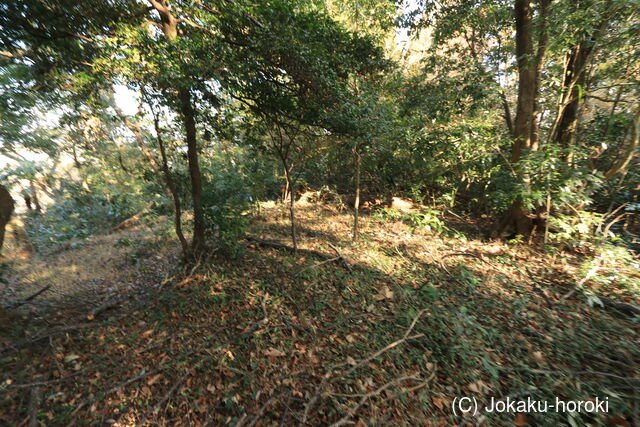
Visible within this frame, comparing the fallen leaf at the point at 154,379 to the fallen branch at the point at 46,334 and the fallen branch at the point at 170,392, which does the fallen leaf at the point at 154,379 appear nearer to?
the fallen branch at the point at 170,392

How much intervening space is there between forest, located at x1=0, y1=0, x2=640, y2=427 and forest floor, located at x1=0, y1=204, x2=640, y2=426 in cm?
3

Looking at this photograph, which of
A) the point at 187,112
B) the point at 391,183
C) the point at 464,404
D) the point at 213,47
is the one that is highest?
the point at 213,47

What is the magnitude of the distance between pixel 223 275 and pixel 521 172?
6489 mm

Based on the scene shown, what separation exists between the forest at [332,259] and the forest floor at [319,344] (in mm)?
27

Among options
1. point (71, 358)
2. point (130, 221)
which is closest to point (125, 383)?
point (71, 358)

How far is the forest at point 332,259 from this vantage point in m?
2.84

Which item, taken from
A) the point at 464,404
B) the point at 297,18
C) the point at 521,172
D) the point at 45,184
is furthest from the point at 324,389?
the point at 45,184

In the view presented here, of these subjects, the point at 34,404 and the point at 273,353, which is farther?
the point at 273,353

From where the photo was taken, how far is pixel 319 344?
3.55m

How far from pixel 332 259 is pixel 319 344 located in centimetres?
204

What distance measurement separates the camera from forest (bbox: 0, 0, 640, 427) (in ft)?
9.31

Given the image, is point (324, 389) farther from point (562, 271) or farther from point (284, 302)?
point (562, 271)

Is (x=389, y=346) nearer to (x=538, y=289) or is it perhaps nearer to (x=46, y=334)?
(x=538, y=289)

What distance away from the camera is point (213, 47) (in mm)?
3516
